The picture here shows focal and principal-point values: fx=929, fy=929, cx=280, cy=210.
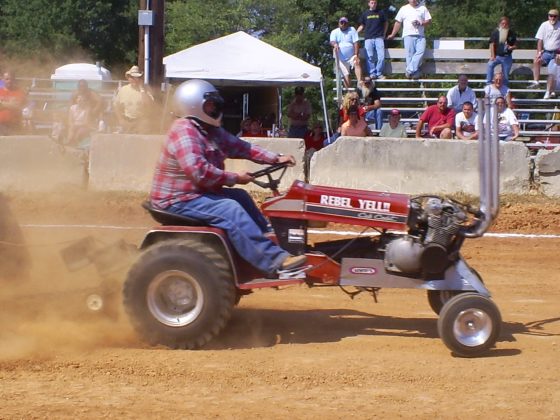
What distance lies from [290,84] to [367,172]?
702 centimetres

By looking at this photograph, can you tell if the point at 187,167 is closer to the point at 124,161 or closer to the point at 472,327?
the point at 472,327

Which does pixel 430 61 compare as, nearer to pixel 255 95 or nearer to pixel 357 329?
pixel 255 95

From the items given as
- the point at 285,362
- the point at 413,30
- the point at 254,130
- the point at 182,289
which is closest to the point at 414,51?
the point at 413,30

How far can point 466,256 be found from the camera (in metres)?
10.0

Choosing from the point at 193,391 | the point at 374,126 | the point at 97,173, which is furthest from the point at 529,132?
the point at 193,391

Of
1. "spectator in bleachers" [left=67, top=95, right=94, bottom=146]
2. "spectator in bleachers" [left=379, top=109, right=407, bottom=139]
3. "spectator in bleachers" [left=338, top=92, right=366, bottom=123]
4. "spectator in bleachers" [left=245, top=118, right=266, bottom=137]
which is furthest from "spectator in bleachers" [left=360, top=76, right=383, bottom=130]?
"spectator in bleachers" [left=67, top=95, right=94, bottom=146]

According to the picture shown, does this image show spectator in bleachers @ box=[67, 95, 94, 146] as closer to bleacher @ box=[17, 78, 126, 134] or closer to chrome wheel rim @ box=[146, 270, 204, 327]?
bleacher @ box=[17, 78, 126, 134]

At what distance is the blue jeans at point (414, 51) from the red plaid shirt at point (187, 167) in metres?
11.9

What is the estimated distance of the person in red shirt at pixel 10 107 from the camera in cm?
1453

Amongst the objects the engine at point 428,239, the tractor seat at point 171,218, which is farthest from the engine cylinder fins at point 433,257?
the tractor seat at point 171,218

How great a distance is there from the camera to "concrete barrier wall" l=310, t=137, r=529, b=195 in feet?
40.9

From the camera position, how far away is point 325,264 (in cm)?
662

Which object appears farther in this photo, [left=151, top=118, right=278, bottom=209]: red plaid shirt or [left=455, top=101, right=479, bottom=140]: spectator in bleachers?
[left=455, top=101, right=479, bottom=140]: spectator in bleachers

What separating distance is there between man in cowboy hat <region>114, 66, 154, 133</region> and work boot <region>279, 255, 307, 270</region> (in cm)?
836
